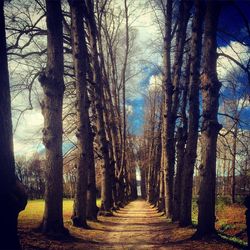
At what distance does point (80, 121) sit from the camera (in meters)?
10.5

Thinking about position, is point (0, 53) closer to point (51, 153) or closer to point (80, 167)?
point (51, 153)

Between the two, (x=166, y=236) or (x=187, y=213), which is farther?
(x=187, y=213)

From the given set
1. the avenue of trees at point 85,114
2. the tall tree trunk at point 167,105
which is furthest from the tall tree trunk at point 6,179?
the tall tree trunk at point 167,105

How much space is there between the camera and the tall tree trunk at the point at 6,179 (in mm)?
4062

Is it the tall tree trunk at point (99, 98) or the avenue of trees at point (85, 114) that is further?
the tall tree trunk at point (99, 98)

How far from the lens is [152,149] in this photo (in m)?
35.3

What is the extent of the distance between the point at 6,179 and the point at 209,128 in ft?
18.7

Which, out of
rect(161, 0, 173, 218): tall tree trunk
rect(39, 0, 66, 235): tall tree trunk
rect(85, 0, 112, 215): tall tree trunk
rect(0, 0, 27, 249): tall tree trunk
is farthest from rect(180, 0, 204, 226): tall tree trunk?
rect(0, 0, 27, 249): tall tree trunk

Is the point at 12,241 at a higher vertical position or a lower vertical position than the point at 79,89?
lower

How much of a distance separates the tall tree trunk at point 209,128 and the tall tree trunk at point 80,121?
3.85 meters

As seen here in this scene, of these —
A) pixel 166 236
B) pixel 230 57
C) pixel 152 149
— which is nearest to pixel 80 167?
pixel 166 236

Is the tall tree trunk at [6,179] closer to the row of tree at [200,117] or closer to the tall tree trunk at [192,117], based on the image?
the row of tree at [200,117]

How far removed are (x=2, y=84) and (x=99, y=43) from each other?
12364mm

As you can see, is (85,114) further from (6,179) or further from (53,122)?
(6,179)
